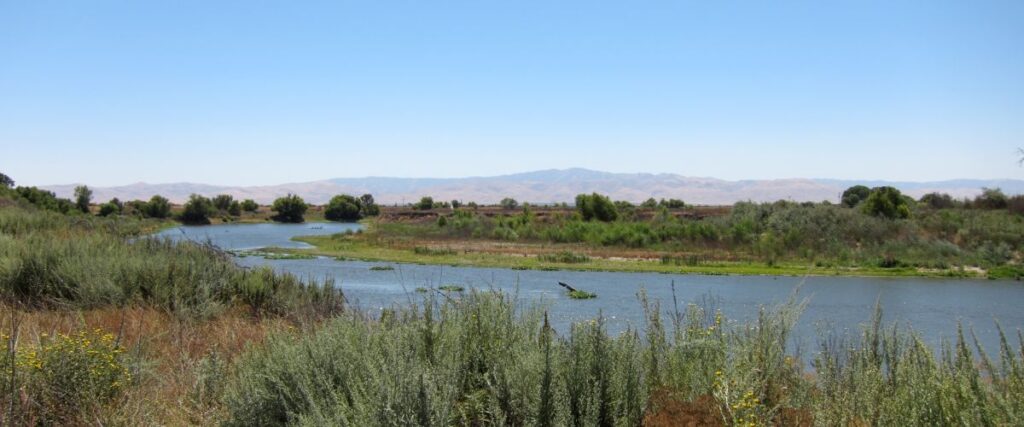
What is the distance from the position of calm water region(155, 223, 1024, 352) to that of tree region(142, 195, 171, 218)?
75750 millimetres

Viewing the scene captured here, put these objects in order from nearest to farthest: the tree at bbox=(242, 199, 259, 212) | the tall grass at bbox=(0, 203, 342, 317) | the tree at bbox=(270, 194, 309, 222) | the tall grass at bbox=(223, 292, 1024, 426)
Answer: the tall grass at bbox=(223, 292, 1024, 426)
the tall grass at bbox=(0, 203, 342, 317)
the tree at bbox=(270, 194, 309, 222)
the tree at bbox=(242, 199, 259, 212)

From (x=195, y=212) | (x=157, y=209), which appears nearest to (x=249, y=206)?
(x=195, y=212)

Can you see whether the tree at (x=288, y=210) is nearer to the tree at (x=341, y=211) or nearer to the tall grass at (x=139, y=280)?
the tree at (x=341, y=211)

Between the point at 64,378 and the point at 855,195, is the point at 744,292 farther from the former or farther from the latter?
the point at 855,195

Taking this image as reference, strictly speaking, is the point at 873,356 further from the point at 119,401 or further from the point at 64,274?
the point at 64,274

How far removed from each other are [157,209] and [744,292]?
99.9 meters

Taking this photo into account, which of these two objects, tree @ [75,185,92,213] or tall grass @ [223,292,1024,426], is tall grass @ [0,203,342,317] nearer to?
tall grass @ [223,292,1024,426]

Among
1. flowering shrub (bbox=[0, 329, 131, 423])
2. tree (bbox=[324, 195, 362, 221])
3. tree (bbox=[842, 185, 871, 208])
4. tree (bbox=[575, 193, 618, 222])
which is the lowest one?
tree (bbox=[324, 195, 362, 221])

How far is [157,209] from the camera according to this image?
113m

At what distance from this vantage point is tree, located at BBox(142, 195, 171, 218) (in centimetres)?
11112

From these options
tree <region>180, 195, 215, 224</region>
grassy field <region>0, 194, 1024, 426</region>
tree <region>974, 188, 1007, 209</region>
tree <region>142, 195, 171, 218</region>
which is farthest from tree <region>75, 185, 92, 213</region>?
grassy field <region>0, 194, 1024, 426</region>

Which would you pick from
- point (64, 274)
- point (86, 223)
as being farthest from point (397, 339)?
point (86, 223)

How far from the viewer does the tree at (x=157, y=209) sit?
11112 cm

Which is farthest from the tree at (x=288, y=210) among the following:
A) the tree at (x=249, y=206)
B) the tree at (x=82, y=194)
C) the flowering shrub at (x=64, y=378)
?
the flowering shrub at (x=64, y=378)
